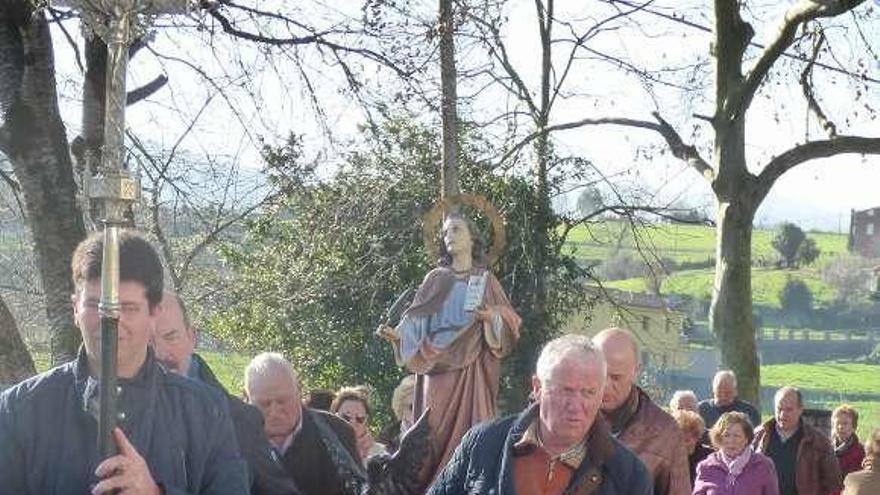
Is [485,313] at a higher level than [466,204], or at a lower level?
lower

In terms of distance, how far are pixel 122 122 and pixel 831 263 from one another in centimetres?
4938

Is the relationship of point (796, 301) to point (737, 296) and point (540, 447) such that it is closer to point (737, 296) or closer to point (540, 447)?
point (737, 296)

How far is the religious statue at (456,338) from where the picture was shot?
9.81 meters

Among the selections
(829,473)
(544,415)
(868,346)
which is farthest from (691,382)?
(544,415)

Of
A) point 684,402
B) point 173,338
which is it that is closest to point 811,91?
point 684,402

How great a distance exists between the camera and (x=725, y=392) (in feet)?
41.5

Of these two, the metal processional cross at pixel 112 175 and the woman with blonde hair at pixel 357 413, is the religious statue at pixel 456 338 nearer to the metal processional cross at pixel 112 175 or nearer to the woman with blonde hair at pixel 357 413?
the woman with blonde hair at pixel 357 413

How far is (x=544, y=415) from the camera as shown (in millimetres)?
4898

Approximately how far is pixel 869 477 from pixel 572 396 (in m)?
4.51

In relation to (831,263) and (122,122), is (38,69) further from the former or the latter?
(831,263)

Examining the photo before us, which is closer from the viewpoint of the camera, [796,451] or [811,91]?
[796,451]

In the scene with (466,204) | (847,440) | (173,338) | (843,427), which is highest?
(466,204)

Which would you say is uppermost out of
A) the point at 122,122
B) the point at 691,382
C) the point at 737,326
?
the point at 122,122

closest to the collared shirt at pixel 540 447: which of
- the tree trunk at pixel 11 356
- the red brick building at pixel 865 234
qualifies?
the tree trunk at pixel 11 356
